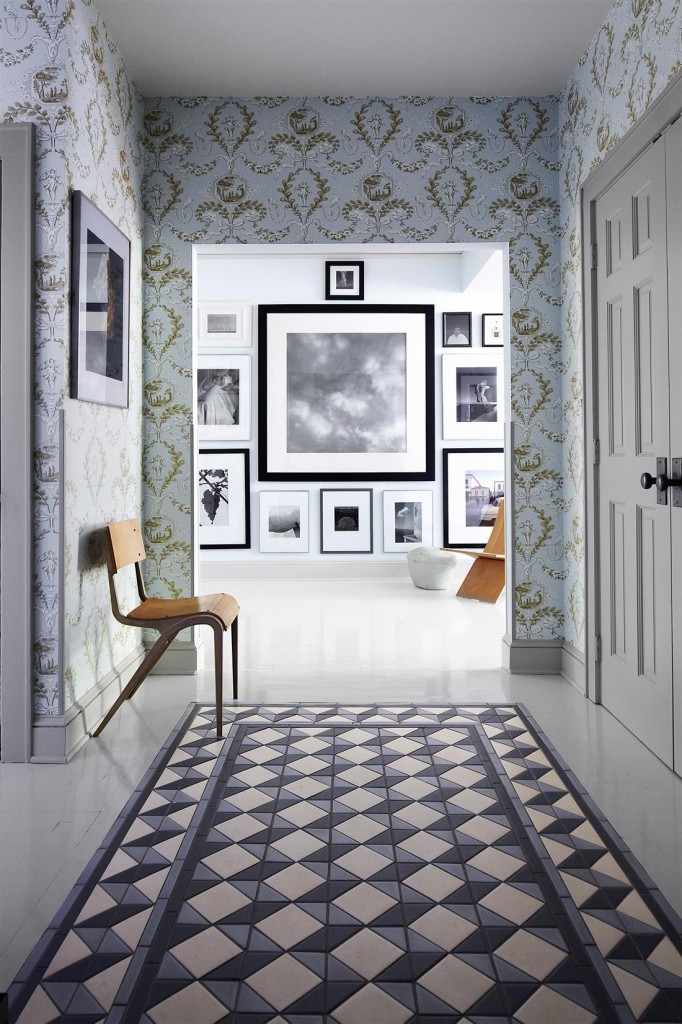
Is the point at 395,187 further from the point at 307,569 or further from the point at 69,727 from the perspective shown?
the point at 307,569

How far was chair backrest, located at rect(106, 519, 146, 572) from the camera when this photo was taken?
9.82 ft

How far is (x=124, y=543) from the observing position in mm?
3143

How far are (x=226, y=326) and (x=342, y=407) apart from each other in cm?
121

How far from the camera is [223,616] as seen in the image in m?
2.99

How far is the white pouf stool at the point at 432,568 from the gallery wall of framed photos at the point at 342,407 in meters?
0.47

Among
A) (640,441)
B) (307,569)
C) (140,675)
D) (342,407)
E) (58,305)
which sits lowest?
(140,675)

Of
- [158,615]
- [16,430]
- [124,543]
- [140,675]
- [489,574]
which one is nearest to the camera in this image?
[16,430]

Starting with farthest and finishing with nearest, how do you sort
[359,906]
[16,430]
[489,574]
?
[489,574], [16,430], [359,906]

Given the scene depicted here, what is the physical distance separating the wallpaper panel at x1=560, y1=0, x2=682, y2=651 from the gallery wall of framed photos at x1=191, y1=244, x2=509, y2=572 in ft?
9.66

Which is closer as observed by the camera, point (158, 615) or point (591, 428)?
point (158, 615)

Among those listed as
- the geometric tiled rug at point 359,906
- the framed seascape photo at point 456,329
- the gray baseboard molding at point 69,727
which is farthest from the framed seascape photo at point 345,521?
the geometric tiled rug at point 359,906

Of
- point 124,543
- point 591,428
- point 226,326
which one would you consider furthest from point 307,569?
point 591,428

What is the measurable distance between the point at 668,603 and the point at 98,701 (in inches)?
83.9

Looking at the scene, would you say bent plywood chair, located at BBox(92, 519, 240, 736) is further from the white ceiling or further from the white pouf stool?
the white pouf stool
